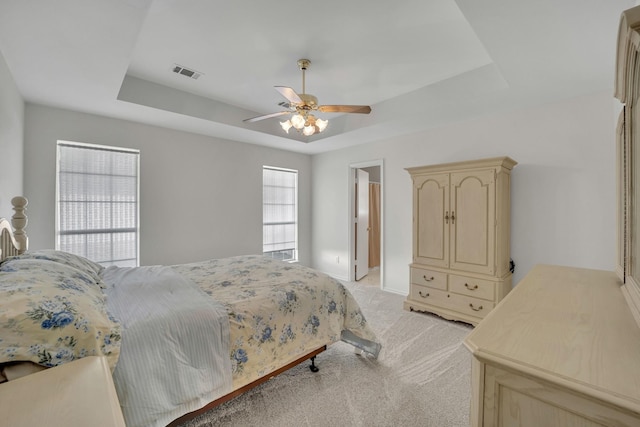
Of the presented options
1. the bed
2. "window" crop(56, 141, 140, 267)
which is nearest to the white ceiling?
"window" crop(56, 141, 140, 267)

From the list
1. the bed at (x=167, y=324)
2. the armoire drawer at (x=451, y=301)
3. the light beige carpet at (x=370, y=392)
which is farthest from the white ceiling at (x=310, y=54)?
the light beige carpet at (x=370, y=392)

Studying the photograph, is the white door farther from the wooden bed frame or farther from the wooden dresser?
the wooden dresser

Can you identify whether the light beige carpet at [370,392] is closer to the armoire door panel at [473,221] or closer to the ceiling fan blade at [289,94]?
the armoire door panel at [473,221]

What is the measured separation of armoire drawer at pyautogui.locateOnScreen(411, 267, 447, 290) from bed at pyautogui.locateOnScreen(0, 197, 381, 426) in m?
1.38

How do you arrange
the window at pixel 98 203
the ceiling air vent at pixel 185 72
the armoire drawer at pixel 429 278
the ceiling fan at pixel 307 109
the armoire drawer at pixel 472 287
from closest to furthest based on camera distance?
the ceiling fan at pixel 307 109 < the ceiling air vent at pixel 185 72 < the armoire drawer at pixel 472 287 < the window at pixel 98 203 < the armoire drawer at pixel 429 278

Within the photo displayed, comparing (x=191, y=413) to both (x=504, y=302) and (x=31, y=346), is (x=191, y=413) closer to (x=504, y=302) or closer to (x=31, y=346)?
(x=31, y=346)

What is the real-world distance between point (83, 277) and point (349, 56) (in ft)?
8.65

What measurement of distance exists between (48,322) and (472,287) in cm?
338

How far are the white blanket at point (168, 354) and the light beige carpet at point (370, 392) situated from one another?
0.39 metres

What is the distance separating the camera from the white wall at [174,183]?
292cm

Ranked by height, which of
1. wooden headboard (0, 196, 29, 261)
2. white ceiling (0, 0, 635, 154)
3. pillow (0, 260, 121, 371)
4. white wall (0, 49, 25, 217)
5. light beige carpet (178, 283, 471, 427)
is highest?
white ceiling (0, 0, 635, 154)

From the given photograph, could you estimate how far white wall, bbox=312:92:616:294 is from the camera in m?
2.62

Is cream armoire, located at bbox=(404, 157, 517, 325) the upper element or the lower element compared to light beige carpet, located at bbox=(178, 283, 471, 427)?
upper

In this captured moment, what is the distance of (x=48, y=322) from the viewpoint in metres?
0.92
